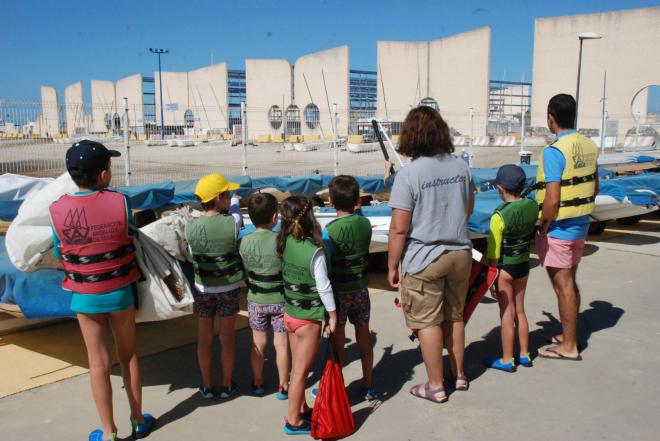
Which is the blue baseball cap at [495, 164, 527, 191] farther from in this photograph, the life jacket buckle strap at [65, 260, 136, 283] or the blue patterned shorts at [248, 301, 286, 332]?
the life jacket buckle strap at [65, 260, 136, 283]

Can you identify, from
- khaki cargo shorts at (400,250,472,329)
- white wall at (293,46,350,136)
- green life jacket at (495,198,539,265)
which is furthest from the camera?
white wall at (293,46,350,136)

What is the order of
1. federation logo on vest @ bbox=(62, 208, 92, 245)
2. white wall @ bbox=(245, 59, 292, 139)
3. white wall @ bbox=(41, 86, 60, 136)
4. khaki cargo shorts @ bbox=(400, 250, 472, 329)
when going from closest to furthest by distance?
federation logo on vest @ bbox=(62, 208, 92, 245), khaki cargo shorts @ bbox=(400, 250, 472, 329), white wall @ bbox=(41, 86, 60, 136), white wall @ bbox=(245, 59, 292, 139)

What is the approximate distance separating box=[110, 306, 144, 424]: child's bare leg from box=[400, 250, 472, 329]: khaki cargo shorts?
166cm

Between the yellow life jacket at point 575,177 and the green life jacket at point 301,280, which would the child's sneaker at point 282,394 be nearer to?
the green life jacket at point 301,280

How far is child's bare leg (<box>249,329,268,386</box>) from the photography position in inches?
143

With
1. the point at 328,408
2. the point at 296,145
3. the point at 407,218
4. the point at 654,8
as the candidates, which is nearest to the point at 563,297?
the point at 407,218

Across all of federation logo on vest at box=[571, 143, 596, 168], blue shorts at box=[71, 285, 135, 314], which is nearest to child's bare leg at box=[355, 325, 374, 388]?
blue shorts at box=[71, 285, 135, 314]

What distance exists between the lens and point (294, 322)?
3238mm

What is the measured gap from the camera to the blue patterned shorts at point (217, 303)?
3.63m

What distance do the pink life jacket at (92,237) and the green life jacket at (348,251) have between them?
1.24 metres

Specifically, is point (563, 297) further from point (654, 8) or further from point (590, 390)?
point (654, 8)

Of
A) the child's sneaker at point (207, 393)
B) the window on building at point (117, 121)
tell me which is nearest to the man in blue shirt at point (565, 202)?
the child's sneaker at point (207, 393)

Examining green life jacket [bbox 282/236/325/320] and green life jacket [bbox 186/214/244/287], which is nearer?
green life jacket [bbox 282/236/325/320]

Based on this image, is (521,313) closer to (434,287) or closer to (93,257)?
(434,287)
